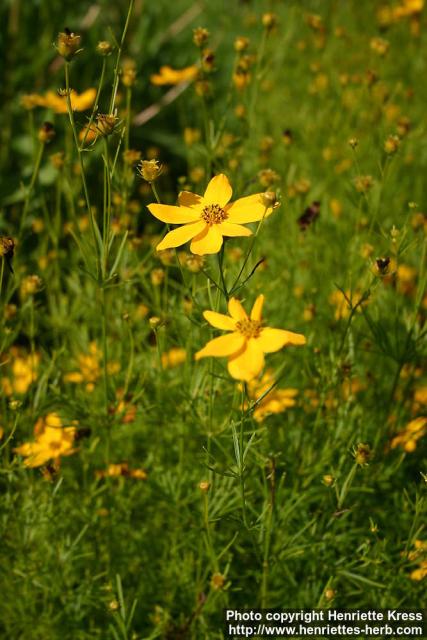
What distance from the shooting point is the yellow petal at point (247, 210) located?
1.01 metres

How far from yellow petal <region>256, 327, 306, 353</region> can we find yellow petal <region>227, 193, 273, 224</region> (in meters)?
0.19

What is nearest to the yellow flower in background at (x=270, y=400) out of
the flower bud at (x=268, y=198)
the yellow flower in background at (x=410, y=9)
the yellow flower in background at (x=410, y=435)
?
the yellow flower in background at (x=410, y=435)

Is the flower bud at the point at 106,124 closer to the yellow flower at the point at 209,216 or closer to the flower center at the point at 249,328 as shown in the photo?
the yellow flower at the point at 209,216

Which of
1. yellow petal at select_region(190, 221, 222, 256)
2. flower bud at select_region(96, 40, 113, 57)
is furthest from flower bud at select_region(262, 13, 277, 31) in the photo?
yellow petal at select_region(190, 221, 222, 256)

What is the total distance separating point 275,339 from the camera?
0.90 metres

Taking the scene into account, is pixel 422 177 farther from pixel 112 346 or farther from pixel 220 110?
pixel 112 346

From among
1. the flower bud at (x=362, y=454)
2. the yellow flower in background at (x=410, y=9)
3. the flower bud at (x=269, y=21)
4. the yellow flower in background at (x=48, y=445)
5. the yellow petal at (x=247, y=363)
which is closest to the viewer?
the yellow petal at (x=247, y=363)

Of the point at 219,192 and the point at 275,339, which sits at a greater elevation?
the point at 219,192

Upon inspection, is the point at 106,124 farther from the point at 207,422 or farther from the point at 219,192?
the point at 207,422

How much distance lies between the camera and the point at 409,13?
8.82 ft

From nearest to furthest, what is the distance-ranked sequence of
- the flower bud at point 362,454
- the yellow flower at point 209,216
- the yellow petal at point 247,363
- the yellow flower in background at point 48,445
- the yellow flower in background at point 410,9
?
1. the yellow petal at point 247,363
2. the yellow flower at point 209,216
3. the flower bud at point 362,454
4. the yellow flower in background at point 48,445
5. the yellow flower in background at point 410,9

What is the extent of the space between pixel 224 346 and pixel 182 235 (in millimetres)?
222

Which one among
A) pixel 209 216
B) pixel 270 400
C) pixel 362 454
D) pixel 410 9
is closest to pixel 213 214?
pixel 209 216

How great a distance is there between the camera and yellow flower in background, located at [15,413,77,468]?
4.33ft
